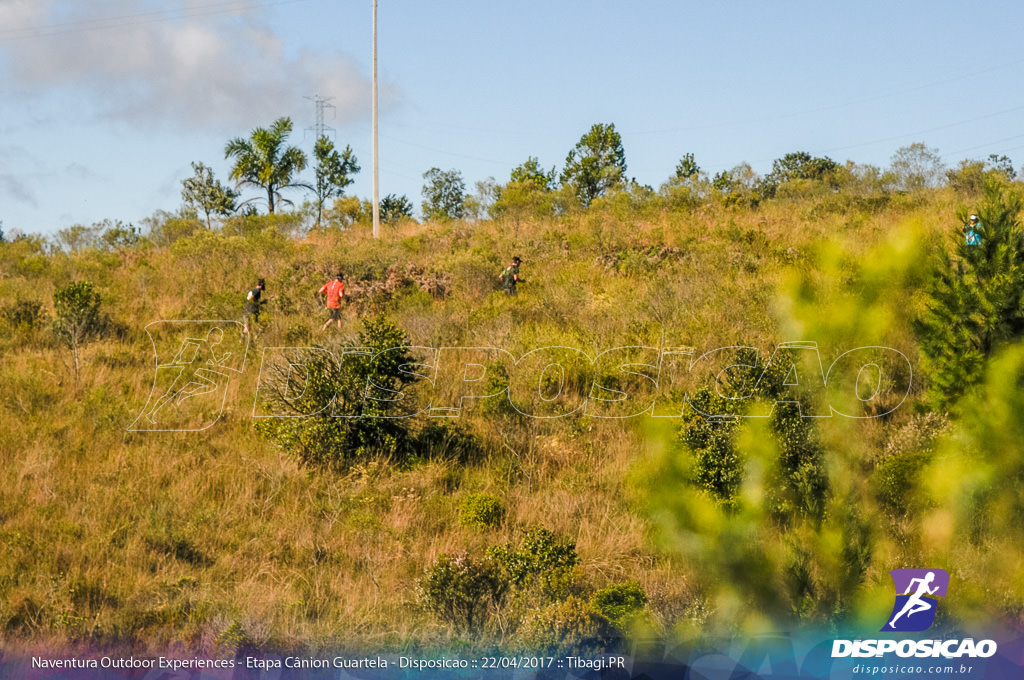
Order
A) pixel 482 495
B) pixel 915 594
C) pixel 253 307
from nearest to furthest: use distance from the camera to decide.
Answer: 1. pixel 915 594
2. pixel 482 495
3. pixel 253 307

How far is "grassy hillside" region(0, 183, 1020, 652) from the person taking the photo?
2.81m

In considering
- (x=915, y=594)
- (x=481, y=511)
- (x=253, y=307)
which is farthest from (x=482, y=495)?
(x=253, y=307)

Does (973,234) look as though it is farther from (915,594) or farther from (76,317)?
(76,317)

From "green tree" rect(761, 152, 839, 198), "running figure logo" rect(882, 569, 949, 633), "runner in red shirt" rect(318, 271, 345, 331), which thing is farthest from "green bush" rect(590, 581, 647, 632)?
"green tree" rect(761, 152, 839, 198)

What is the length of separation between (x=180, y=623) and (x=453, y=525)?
2695mm

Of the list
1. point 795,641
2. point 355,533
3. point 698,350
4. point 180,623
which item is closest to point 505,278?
point 698,350

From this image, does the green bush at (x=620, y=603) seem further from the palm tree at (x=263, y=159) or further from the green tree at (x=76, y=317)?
the palm tree at (x=263, y=159)

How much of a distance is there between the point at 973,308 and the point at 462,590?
3949mm

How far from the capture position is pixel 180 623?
5.83 m

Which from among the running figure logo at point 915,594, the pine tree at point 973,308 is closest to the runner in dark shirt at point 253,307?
the pine tree at point 973,308

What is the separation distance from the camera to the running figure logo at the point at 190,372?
1037cm

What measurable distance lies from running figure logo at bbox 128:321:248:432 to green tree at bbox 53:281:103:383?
3.19ft

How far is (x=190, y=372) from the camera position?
41.2 ft

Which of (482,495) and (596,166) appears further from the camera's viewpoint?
(596,166)
